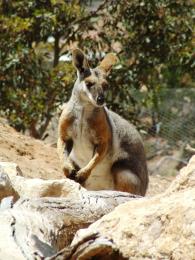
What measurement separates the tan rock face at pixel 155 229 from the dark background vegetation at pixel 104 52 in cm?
818

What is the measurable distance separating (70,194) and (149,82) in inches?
311

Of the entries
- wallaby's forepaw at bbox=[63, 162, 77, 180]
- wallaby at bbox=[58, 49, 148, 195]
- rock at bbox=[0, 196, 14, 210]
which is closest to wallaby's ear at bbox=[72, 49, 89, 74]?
wallaby at bbox=[58, 49, 148, 195]

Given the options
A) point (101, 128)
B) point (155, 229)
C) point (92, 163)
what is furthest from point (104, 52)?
point (155, 229)

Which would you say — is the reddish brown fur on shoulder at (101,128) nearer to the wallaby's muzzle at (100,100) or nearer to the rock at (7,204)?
the wallaby's muzzle at (100,100)

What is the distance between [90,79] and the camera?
7848mm

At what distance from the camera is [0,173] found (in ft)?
14.9

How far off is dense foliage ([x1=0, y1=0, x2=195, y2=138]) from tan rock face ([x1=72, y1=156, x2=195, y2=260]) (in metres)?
8.15

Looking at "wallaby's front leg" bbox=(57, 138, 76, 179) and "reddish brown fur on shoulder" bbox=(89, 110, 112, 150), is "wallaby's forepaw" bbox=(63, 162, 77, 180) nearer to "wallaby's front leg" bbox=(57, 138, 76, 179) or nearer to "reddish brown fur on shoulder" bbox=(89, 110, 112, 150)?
"wallaby's front leg" bbox=(57, 138, 76, 179)

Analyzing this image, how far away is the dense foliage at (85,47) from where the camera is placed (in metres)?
11.7

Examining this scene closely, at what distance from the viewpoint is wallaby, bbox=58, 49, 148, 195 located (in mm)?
7664

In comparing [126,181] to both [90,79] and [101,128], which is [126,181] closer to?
[101,128]

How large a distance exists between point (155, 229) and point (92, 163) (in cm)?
435

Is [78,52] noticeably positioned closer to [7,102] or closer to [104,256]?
[7,102]

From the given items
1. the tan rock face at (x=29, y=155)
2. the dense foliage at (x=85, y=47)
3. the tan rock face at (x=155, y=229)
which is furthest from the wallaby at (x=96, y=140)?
the tan rock face at (x=155, y=229)
